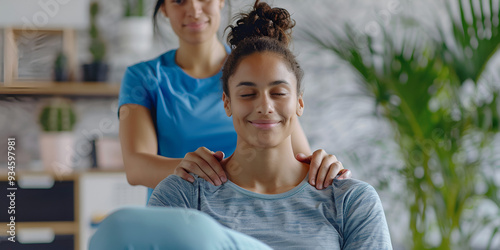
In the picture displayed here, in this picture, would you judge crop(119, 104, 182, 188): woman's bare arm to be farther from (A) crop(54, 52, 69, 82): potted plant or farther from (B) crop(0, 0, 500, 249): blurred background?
(A) crop(54, 52, 69, 82): potted plant

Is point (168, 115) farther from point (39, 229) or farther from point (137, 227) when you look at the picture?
point (39, 229)

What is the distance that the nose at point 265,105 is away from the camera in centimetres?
106

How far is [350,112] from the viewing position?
11.0ft

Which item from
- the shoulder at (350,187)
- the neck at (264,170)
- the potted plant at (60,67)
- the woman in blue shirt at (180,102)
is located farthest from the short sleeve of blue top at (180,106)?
the potted plant at (60,67)

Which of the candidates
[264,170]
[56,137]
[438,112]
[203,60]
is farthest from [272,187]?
[56,137]

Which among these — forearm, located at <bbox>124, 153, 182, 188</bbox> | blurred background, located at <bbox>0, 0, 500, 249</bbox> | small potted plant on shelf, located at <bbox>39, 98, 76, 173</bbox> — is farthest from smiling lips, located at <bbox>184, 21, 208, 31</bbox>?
small potted plant on shelf, located at <bbox>39, 98, 76, 173</bbox>

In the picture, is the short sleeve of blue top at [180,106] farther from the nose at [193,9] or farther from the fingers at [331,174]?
the fingers at [331,174]

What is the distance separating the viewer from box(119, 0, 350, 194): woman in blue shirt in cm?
130

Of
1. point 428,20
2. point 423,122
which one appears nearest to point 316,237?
point 423,122

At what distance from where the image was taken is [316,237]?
3.34 ft

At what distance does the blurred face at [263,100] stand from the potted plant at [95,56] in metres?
2.11

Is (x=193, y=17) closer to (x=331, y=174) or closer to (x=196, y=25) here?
(x=196, y=25)

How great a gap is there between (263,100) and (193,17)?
0.32 metres

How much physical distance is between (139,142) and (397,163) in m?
2.04
